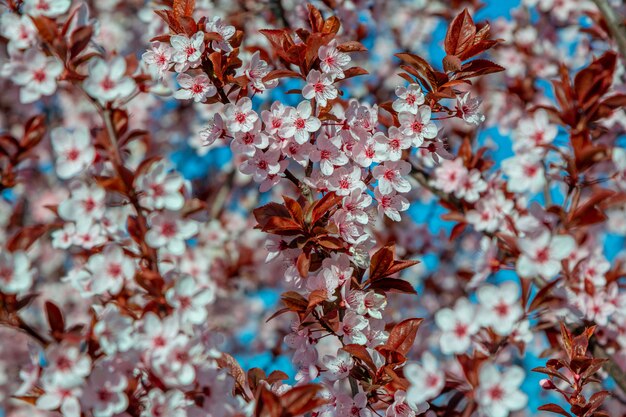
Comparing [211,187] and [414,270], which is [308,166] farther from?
[211,187]

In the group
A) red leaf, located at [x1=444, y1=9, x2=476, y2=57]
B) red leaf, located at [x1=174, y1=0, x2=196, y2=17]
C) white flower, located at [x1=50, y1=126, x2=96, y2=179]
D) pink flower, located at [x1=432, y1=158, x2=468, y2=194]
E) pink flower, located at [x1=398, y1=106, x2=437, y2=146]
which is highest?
red leaf, located at [x1=444, y1=9, x2=476, y2=57]

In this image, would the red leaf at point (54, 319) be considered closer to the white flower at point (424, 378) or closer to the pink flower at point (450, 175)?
the white flower at point (424, 378)

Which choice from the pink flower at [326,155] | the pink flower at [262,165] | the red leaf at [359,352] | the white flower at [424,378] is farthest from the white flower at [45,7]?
the white flower at [424,378]

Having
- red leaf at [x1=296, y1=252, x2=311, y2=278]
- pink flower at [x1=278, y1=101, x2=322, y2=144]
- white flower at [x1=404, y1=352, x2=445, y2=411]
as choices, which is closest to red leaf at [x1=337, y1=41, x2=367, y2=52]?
pink flower at [x1=278, y1=101, x2=322, y2=144]

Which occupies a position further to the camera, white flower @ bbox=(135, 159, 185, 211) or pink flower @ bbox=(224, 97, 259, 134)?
pink flower @ bbox=(224, 97, 259, 134)

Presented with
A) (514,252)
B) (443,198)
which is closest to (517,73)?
(443,198)

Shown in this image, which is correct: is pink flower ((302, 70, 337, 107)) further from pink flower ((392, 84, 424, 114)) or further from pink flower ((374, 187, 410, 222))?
pink flower ((374, 187, 410, 222))
